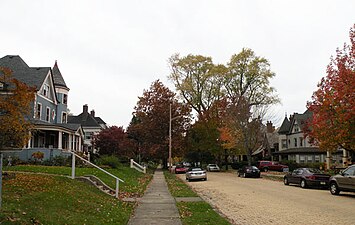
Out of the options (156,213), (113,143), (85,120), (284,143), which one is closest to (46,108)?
(113,143)

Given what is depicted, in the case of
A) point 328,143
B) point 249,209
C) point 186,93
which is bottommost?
point 249,209

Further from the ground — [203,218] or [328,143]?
[328,143]

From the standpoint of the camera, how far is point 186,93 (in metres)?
58.2

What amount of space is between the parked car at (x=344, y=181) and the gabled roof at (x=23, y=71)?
1036 inches

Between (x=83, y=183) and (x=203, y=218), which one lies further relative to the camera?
(x=83, y=183)

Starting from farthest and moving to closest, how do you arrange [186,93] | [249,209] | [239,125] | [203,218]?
1. [186,93]
2. [239,125]
3. [249,209]
4. [203,218]

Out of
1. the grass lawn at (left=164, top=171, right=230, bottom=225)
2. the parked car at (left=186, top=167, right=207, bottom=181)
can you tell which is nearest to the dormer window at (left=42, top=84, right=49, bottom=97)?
the parked car at (left=186, top=167, right=207, bottom=181)

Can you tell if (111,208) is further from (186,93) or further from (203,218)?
(186,93)

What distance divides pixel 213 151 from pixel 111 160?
2730 centimetres

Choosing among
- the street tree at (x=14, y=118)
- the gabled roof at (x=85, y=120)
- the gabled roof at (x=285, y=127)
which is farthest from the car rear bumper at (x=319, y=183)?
the gabled roof at (x=85, y=120)

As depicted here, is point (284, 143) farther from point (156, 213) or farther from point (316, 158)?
point (156, 213)

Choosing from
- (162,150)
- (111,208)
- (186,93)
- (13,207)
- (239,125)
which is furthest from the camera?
(186,93)

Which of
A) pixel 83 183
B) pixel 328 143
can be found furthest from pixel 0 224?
pixel 328 143

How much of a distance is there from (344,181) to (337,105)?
734cm
